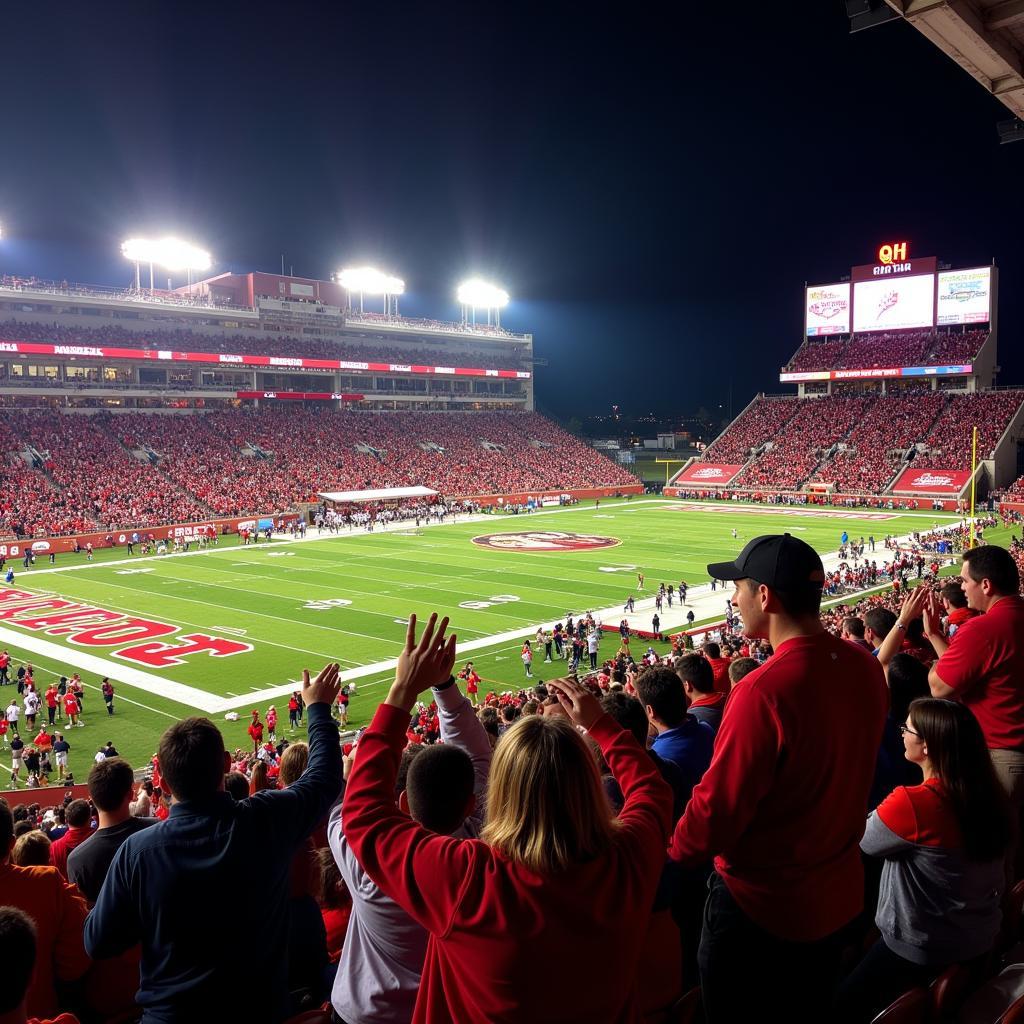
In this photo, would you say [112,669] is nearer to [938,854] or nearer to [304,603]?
[304,603]

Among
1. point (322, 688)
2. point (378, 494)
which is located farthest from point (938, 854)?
point (378, 494)

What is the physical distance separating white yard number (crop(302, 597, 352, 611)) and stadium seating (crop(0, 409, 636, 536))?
807 inches

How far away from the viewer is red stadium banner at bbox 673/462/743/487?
77.1m

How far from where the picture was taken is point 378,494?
6194cm

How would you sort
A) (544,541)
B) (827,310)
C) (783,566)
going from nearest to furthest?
(783,566)
(544,541)
(827,310)

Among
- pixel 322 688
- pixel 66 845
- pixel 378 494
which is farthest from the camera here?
pixel 378 494

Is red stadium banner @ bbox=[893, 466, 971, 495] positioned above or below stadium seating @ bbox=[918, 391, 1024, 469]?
below

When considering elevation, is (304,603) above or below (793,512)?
Answer: below

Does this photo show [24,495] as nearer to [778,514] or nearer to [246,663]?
[246,663]

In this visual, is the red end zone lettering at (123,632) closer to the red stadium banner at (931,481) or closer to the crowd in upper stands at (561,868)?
the crowd in upper stands at (561,868)

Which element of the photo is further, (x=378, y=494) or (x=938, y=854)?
(x=378, y=494)

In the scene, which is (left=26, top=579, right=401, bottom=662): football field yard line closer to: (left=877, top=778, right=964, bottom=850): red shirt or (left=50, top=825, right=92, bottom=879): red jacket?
(left=50, top=825, right=92, bottom=879): red jacket

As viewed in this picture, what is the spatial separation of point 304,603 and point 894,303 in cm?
6871

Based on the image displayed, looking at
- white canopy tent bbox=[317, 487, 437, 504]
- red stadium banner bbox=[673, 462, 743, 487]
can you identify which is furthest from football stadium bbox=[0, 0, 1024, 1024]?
red stadium banner bbox=[673, 462, 743, 487]
